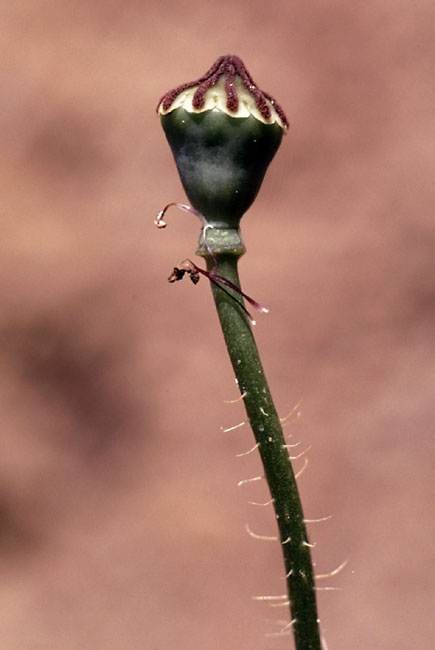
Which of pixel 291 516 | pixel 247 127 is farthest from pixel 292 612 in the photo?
pixel 247 127

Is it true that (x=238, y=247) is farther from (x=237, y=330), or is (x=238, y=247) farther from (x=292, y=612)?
(x=292, y=612)

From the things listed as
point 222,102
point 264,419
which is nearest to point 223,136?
point 222,102

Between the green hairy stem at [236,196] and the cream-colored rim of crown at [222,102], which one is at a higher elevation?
the cream-colored rim of crown at [222,102]

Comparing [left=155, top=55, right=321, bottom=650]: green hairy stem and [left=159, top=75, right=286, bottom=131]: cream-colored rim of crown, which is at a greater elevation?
[left=159, top=75, right=286, bottom=131]: cream-colored rim of crown

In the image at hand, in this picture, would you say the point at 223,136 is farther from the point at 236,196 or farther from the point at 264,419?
the point at 264,419
